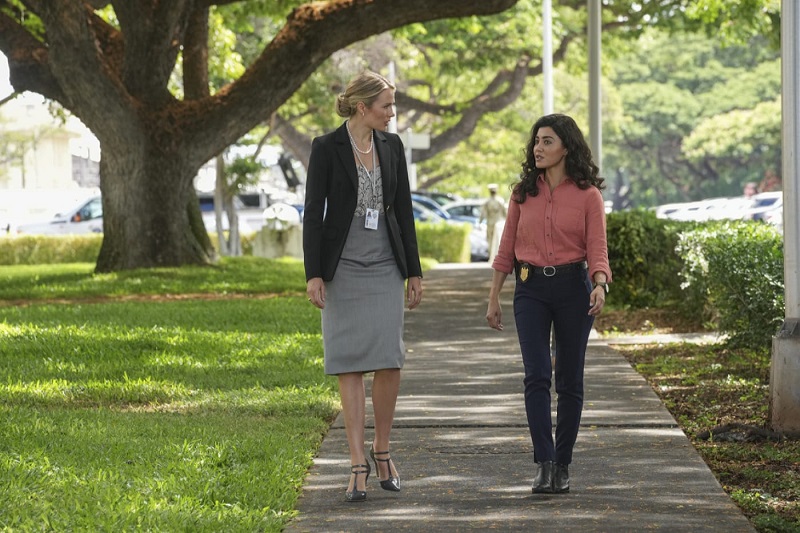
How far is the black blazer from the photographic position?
6.22 metres

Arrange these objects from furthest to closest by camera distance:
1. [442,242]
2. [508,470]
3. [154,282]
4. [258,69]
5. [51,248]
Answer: [442,242]
[51,248]
[258,69]
[154,282]
[508,470]

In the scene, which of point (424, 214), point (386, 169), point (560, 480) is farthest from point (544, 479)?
point (424, 214)

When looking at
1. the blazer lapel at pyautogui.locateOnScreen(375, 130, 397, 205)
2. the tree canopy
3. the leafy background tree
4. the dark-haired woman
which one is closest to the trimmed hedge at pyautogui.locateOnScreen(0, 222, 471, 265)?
the leafy background tree

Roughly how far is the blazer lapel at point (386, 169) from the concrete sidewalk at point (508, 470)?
1.31m

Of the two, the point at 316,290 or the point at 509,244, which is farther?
the point at 509,244

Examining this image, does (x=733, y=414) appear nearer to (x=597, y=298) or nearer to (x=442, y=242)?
(x=597, y=298)

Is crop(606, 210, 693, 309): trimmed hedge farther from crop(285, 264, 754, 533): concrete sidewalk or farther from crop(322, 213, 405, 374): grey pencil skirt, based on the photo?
crop(322, 213, 405, 374): grey pencil skirt

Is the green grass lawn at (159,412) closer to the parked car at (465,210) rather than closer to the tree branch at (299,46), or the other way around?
the tree branch at (299,46)

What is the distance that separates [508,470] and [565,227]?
4.10ft

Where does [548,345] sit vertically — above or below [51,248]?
below

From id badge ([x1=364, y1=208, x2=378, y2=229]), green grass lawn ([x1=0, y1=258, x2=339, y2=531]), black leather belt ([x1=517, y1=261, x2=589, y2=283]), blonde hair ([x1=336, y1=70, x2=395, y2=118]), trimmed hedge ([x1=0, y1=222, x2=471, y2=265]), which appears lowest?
green grass lawn ([x1=0, y1=258, x2=339, y2=531])

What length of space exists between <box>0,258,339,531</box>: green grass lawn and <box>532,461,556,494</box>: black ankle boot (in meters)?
1.06

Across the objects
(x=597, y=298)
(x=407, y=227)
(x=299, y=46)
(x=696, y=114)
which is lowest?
(x=597, y=298)

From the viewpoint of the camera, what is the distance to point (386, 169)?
6355mm
